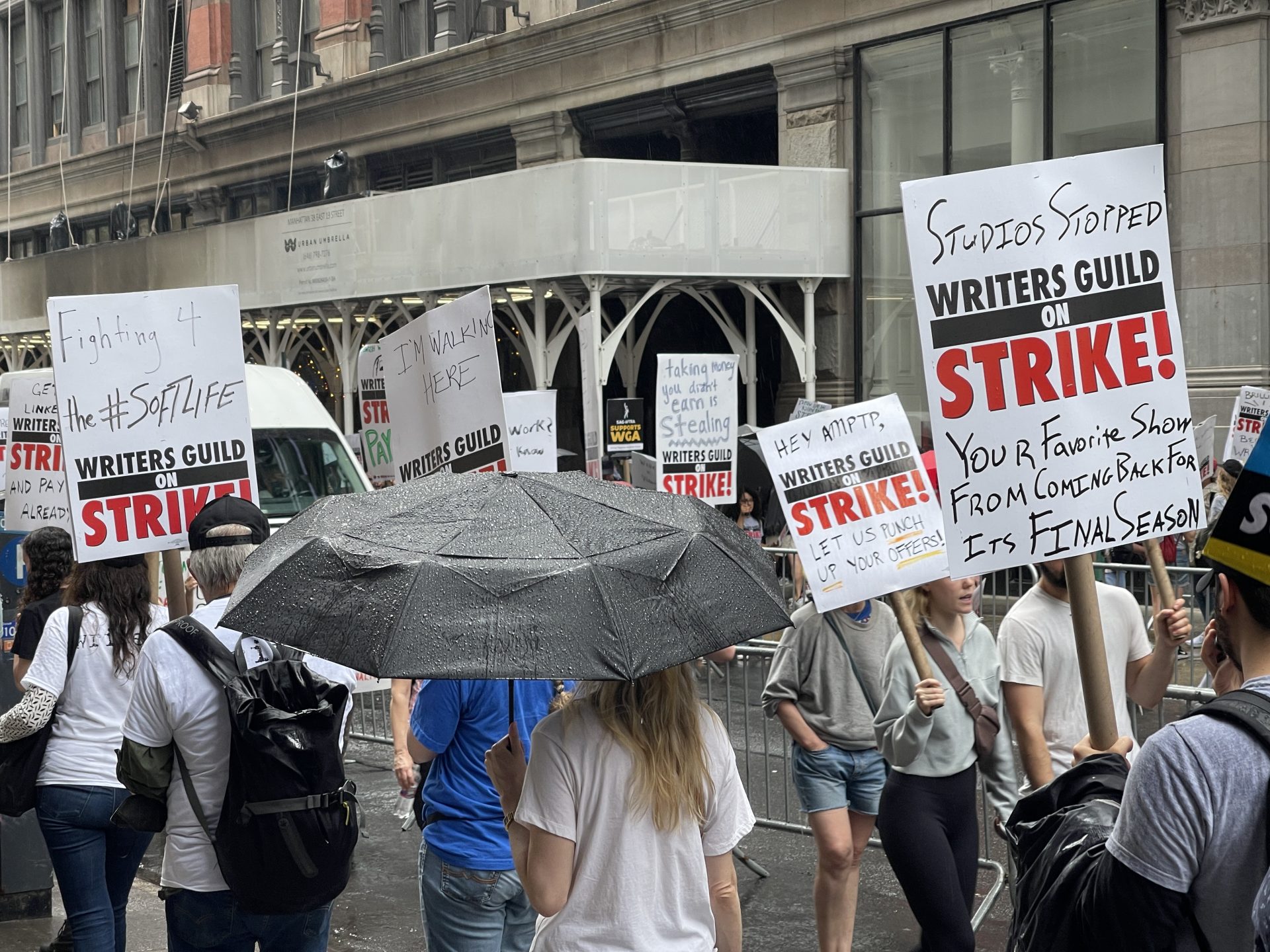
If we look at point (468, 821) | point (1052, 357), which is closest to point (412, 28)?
point (468, 821)

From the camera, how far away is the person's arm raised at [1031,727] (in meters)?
5.27

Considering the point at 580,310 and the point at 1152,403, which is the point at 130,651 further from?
the point at 580,310

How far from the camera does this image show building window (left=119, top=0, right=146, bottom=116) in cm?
3500

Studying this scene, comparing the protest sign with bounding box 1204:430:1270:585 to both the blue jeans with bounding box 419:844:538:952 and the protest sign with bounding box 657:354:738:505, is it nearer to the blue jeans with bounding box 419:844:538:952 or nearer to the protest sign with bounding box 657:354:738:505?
the blue jeans with bounding box 419:844:538:952

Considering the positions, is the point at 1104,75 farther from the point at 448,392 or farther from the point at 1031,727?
the point at 1031,727

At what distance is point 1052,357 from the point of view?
394cm

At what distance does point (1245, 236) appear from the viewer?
17.0 meters

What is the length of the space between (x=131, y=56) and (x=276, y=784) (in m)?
34.5

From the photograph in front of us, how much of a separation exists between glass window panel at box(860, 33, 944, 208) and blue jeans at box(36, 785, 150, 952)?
16.4m

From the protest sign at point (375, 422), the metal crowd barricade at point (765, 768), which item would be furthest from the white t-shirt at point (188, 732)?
the protest sign at point (375, 422)

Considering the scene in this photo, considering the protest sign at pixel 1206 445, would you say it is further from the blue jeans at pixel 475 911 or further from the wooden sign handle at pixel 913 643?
the blue jeans at pixel 475 911

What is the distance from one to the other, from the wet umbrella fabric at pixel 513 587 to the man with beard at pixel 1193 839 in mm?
925

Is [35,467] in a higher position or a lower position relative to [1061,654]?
higher

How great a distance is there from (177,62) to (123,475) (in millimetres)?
30737
